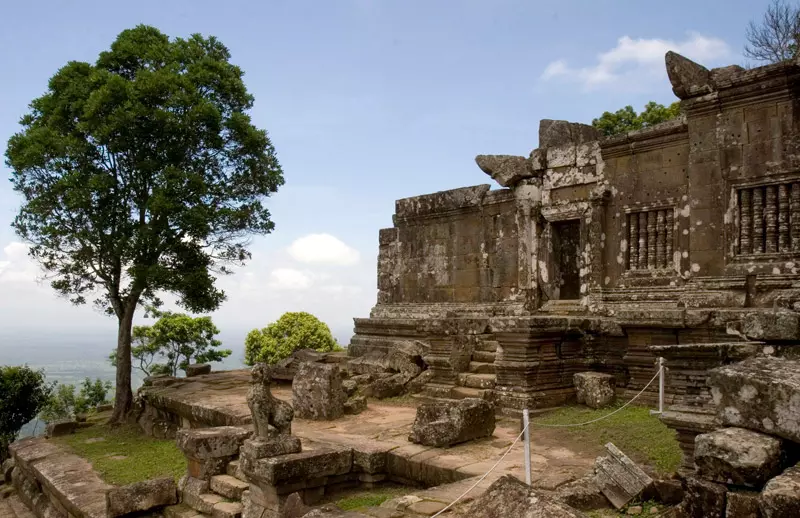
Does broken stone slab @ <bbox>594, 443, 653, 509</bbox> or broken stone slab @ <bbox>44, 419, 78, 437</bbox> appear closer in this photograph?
broken stone slab @ <bbox>594, 443, 653, 509</bbox>

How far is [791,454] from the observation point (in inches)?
156

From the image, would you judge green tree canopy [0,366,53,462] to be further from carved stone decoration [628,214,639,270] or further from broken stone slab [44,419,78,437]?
carved stone decoration [628,214,639,270]

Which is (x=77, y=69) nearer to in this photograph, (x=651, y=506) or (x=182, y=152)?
(x=182, y=152)

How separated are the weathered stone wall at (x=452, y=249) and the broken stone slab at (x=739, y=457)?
→ 899 cm

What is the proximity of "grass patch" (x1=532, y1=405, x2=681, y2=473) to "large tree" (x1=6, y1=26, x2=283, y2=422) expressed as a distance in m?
8.47

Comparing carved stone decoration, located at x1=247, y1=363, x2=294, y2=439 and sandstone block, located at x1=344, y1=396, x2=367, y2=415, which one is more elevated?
carved stone decoration, located at x1=247, y1=363, x2=294, y2=439

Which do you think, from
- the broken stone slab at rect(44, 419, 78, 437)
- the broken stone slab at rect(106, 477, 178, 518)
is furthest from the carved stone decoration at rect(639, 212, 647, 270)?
the broken stone slab at rect(44, 419, 78, 437)

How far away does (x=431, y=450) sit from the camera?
6996 millimetres

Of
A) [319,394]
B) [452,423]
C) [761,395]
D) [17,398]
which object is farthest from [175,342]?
[761,395]

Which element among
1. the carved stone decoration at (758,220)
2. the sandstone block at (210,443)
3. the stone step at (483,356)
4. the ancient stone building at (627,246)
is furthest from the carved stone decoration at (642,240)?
the sandstone block at (210,443)

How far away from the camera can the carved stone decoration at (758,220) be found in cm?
897

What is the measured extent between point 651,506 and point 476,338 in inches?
264

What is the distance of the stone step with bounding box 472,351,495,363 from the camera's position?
1095 centimetres

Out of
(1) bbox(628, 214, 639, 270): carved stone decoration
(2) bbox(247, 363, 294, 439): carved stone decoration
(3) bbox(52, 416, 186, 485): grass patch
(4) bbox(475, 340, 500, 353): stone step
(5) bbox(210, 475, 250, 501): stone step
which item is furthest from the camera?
(4) bbox(475, 340, 500, 353): stone step
